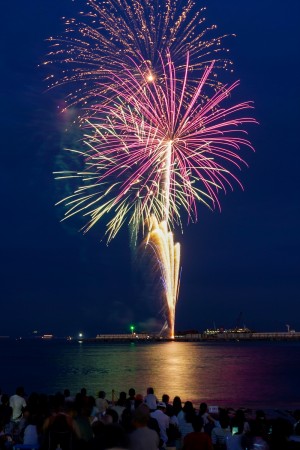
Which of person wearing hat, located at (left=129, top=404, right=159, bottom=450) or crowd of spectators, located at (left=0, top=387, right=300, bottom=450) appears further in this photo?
crowd of spectators, located at (left=0, top=387, right=300, bottom=450)

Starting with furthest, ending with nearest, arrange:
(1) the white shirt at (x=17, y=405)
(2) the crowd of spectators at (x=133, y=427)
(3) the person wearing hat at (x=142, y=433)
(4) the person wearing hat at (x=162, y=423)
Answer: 1. (1) the white shirt at (x=17, y=405)
2. (4) the person wearing hat at (x=162, y=423)
3. (2) the crowd of spectators at (x=133, y=427)
4. (3) the person wearing hat at (x=142, y=433)

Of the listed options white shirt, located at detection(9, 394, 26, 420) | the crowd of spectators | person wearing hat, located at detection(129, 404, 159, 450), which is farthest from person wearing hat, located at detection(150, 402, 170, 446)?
person wearing hat, located at detection(129, 404, 159, 450)

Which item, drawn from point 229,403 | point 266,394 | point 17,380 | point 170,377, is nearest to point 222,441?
point 229,403

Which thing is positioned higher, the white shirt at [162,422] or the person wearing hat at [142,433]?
the person wearing hat at [142,433]

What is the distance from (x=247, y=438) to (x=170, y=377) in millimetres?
45362

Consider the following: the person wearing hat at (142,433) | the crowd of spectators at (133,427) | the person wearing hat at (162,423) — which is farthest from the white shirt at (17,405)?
the person wearing hat at (142,433)

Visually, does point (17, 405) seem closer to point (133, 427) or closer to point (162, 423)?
point (162, 423)

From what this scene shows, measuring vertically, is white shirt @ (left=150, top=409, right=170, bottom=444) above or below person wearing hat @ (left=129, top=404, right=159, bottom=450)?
below

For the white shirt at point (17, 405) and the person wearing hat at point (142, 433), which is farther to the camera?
the white shirt at point (17, 405)

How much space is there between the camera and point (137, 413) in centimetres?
767

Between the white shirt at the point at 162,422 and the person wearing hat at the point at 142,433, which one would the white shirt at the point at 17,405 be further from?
the person wearing hat at the point at 142,433

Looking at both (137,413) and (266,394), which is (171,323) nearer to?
(266,394)

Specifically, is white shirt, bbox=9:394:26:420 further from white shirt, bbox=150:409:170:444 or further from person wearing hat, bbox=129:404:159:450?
person wearing hat, bbox=129:404:159:450

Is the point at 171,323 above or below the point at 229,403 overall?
above
